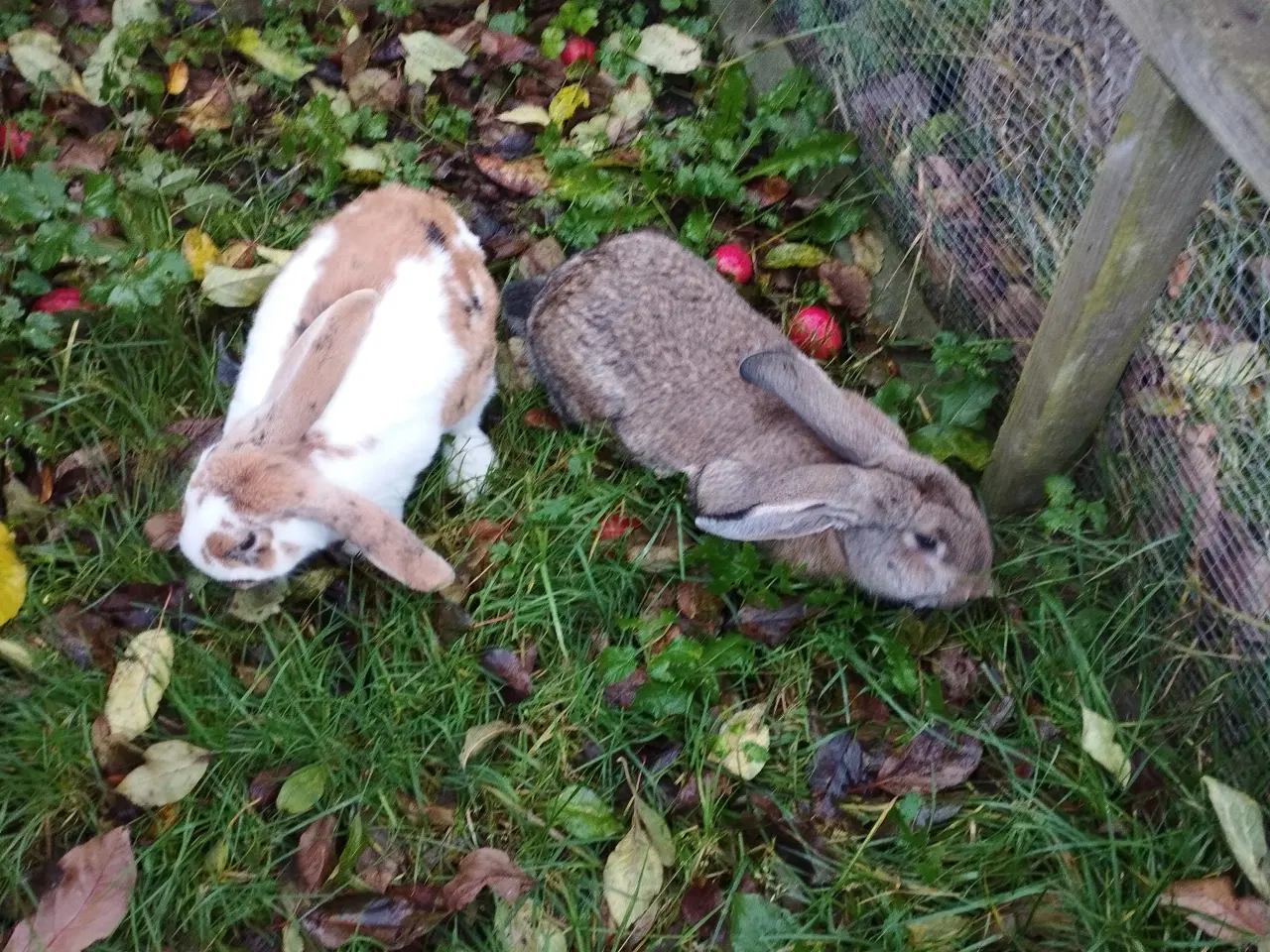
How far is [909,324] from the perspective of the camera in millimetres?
3287

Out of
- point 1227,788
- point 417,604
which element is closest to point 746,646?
point 417,604

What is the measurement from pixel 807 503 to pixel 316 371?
4.02ft

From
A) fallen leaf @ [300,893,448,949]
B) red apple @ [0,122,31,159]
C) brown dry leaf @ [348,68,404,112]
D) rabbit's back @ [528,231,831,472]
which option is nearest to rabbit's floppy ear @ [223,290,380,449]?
rabbit's back @ [528,231,831,472]

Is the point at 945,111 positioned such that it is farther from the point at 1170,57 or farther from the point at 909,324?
the point at 1170,57

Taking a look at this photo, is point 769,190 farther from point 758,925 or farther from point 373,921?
point 373,921

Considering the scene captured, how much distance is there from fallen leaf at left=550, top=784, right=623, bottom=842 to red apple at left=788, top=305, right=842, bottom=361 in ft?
4.89

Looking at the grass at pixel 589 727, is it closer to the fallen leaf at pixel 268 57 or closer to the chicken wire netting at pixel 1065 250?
the chicken wire netting at pixel 1065 250

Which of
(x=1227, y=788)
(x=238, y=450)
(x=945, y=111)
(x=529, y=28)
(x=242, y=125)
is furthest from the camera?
(x=529, y=28)

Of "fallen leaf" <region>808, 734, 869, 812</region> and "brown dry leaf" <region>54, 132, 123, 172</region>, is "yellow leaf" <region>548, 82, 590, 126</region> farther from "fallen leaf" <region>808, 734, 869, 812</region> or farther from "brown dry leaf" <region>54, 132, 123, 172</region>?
"fallen leaf" <region>808, 734, 869, 812</region>

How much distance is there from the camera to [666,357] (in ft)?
9.61

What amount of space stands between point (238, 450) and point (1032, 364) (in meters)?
1.94

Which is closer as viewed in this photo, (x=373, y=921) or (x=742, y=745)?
(x=373, y=921)

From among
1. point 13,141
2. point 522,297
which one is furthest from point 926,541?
point 13,141

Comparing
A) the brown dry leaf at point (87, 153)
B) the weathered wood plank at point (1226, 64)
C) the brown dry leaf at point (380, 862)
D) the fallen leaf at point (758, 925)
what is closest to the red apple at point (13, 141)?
the brown dry leaf at point (87, 153)
